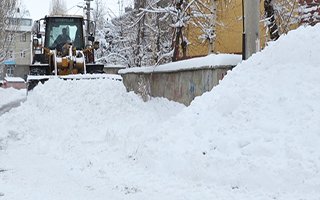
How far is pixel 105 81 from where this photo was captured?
1242cm

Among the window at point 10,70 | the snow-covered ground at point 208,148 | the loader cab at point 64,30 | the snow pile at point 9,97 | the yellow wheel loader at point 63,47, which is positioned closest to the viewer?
the snow-covered ground at point 208,148

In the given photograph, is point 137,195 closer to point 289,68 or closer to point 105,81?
point 289,68

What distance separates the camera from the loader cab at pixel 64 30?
52.5ft

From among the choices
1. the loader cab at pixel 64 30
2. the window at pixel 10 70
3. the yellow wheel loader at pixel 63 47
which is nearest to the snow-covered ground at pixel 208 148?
the yellow wheel loader at pixel 63 47

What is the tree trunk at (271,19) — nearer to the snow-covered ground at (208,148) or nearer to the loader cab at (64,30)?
the snow-covered ground at (208,148)

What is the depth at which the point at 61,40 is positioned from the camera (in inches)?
629

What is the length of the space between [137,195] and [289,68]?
4.09 meters

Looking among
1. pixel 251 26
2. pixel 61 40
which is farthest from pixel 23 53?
pixel 251 26

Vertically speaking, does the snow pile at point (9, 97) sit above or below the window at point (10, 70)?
below

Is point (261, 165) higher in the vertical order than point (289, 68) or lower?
lower

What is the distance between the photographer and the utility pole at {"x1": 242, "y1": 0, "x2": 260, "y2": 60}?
10211 millimetres

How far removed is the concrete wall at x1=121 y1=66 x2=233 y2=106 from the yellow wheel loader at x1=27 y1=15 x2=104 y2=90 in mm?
2580

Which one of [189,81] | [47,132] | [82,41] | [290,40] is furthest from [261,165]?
[82,41]

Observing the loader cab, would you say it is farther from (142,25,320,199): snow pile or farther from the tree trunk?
(142,25,320,199): snow pile
